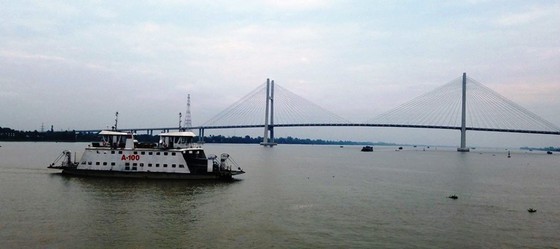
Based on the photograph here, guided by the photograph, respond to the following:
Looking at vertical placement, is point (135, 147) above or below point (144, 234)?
above

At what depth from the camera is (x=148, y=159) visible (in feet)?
140

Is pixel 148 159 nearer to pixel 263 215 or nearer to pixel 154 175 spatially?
Result: pixel 154 175

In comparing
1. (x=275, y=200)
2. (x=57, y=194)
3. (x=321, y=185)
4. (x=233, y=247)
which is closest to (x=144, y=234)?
(x=233, y=247)

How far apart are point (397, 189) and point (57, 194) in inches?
1119

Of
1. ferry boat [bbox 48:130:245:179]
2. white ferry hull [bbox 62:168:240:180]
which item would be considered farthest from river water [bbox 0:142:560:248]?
ferry boat [bbox 48:130:245:179]

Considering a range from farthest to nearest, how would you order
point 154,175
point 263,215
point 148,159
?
point 148,159 < point 154,175 < point 263,215

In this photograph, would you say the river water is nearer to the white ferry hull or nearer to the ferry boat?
the white ferry hull

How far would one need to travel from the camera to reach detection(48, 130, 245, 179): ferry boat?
139 ft

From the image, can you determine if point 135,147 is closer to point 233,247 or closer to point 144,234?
point 144,234

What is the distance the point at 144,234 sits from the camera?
20969 millimetres

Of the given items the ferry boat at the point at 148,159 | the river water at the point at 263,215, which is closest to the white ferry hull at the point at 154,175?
the ferry boat at the point at 148,159

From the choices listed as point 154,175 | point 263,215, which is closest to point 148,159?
point 154,175

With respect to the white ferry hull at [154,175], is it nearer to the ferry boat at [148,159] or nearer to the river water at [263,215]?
the ferry boat at [148,159]

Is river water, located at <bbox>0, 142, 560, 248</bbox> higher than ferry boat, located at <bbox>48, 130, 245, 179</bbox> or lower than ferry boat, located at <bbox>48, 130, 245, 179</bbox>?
lower
